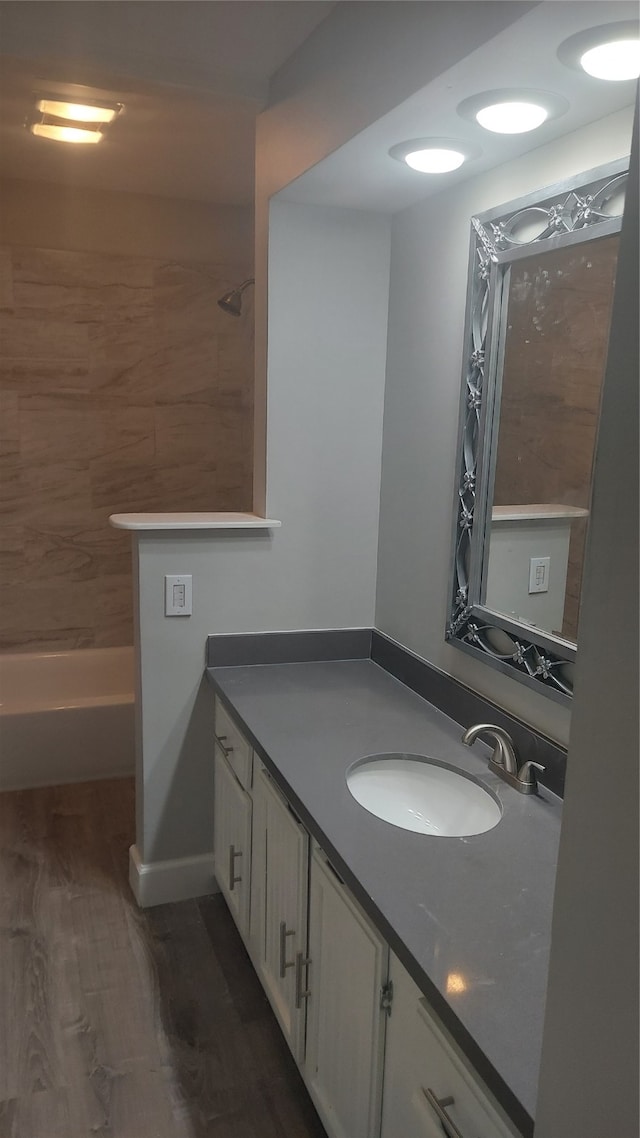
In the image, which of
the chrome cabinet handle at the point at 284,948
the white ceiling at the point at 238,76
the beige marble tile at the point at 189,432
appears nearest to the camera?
the white ceiling at the point at 238,76

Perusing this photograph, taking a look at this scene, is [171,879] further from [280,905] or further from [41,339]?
[41,339]

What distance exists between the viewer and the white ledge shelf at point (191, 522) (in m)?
2.39

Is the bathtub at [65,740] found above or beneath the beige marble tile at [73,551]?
beneath

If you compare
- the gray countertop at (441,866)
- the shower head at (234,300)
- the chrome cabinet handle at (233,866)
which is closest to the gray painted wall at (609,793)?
the gray countertop at (441,866)

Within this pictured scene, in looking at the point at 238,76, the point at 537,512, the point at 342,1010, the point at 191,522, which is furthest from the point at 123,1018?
the point at 238,76

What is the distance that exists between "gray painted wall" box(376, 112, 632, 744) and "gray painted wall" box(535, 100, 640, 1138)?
107 cm

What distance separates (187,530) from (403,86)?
1.29m

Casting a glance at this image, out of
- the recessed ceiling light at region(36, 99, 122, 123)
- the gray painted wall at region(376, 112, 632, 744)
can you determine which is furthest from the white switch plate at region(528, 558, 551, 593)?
the recessed ceiling light at region(36, 99, 122, 123)

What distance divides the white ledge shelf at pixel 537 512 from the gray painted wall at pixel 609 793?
3.27 feet

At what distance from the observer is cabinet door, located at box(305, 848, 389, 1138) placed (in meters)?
1.43

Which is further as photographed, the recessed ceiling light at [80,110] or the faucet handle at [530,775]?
the recessed ceiling light at [80,110]

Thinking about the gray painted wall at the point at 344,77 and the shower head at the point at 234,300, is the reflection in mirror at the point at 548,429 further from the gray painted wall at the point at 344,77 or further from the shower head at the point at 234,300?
the shower head at the point at 234,300

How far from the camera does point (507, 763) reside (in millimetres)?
1790

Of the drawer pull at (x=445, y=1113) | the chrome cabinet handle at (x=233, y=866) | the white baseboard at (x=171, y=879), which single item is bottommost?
the white baseboard at (x=171, y=879)
